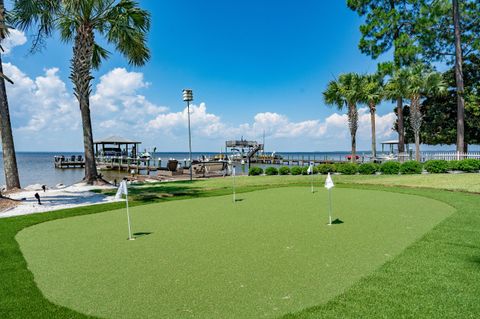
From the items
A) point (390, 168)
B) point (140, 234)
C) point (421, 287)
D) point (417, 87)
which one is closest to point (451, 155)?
point (417, 87)

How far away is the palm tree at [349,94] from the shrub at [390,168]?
21.4 feet

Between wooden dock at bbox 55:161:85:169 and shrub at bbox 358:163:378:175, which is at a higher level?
wooden dock at bbox 55:161:85:169

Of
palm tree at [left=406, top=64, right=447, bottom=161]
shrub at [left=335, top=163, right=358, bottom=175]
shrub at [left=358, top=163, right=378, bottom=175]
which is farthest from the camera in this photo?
palm tree at [left=406, top=64, right=447, bottom=161]

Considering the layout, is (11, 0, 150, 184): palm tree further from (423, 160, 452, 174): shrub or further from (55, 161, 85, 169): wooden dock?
(55, 161, 85, 169): wooden dock

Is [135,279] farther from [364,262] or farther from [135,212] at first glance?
[135,212]

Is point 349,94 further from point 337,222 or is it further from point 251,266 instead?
point 251,266

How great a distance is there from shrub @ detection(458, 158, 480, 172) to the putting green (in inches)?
417

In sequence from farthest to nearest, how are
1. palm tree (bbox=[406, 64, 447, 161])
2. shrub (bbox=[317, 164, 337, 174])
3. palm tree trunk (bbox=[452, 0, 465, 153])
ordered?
palm tree (bbox=[406, 64, 447, 161]) < palm tree trunk (bbox=[452, 0, 465, 153]) < shrub (bbox=[317, 164, 337, 174])

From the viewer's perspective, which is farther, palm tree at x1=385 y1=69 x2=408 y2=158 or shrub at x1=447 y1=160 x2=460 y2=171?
palm tree at x1=385 y1=69 x2=408 y2=158

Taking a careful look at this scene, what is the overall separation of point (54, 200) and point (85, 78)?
5912mm

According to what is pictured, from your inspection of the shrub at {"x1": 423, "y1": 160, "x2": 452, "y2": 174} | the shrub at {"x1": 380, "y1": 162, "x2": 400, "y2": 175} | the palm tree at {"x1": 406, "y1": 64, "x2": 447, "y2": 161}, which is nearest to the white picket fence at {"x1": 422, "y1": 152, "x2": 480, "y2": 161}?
the palm tree at {"x1": 406, "y1": 64, "x2": 447, "y2": 161}

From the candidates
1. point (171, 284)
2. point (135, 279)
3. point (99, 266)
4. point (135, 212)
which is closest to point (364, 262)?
point (171, 284)

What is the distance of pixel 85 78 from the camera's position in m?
13.7

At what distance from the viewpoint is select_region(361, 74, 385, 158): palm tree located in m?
23.5
